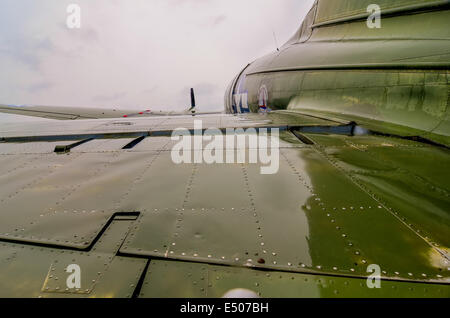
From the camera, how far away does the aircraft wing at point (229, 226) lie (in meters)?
2.30

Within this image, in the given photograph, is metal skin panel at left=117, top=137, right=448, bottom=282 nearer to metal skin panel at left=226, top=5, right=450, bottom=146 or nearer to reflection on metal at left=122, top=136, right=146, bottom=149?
reflection on metal at left=122, top=136, right=146, bottom=149

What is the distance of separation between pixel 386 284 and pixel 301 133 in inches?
185

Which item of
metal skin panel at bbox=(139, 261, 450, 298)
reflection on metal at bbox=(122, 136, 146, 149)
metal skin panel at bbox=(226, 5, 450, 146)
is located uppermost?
metal skin panel at bbox=(226, 5, 450, 146)

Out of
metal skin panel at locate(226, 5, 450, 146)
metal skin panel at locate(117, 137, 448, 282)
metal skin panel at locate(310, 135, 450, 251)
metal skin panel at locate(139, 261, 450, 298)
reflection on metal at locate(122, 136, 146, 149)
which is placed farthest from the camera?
reflection on metal at locate(122, 136, 146, 149)

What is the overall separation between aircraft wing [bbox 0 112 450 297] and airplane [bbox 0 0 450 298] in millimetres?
15

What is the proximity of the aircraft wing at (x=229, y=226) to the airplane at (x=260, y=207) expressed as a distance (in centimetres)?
2

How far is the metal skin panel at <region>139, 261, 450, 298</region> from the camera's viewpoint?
7.08 ft

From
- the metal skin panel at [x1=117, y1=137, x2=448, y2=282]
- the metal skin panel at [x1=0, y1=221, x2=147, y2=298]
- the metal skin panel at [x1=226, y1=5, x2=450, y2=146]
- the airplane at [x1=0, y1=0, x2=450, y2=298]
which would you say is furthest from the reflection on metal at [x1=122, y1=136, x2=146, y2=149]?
the metal skin panel at [x1=226, y1=5, x2=450, y2=146]

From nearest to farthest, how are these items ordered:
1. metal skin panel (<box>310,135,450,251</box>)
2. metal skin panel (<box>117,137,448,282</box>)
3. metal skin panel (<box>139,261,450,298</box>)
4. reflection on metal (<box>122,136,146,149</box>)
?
metal skin panel (<box>139,261,450,298</box>)
metal skin panel (<box>117,137,448,282</box>)
metal skin panel (<box>310,135,450,251</box>)
reflection on metal (<box>122,136,146,149</box>)

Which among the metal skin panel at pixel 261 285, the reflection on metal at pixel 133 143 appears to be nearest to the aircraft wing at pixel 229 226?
the metal skin panel at pixel 261 285

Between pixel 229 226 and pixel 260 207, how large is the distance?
531 millimetres

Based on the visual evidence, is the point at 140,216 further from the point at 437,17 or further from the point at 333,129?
the point at 437,17

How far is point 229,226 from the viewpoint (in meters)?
2.99
